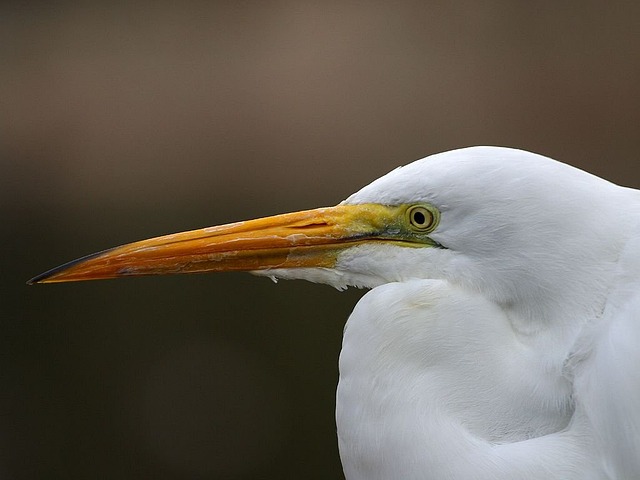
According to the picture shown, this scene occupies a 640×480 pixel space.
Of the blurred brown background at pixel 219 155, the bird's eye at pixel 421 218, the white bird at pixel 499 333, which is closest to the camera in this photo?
the white bird at pixel 499 333

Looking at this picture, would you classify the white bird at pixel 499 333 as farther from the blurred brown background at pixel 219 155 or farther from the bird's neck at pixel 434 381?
the blurred brown background at pixel 219 155

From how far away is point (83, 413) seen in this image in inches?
122

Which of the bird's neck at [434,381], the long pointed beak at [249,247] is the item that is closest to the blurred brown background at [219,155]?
the long pointed beak at [249,247]

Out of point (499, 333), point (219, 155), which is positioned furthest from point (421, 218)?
point (219, 155)

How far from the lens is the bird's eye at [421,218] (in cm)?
88

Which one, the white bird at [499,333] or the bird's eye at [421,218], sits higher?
the bird's eye at [421,218]

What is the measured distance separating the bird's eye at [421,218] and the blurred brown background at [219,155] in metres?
1.70

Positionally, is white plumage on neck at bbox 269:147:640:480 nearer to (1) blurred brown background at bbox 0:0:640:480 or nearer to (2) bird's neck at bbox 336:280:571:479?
(2) bird's neck at bbox 336:280:571:479

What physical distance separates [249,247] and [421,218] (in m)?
0.21

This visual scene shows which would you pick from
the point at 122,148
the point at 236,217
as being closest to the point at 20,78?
the point at 122,148

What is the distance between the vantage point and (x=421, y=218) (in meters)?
0.89

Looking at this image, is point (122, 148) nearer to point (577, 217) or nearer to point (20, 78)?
point (20, 78)

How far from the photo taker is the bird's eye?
88 cm

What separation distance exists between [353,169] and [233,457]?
128 cm
